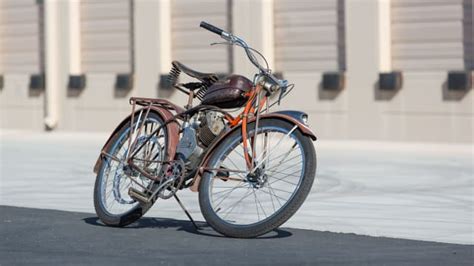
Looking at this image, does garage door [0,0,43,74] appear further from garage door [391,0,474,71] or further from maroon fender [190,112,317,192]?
maroon fender [190,112,317,192]

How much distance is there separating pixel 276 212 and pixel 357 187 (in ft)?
15.6

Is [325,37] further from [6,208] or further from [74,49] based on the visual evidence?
[6,208]

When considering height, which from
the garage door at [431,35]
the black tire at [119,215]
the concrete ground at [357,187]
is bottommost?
the concrete ground at [357,187]

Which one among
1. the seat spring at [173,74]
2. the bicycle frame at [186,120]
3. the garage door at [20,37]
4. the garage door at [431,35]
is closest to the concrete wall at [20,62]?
the garage door at [20,37]

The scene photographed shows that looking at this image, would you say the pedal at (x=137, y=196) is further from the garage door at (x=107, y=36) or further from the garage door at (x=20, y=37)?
the garage door at (x=20, y=37)

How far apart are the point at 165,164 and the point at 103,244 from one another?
774mm

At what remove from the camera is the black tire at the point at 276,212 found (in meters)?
8.27

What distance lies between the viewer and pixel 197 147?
8.98 metres

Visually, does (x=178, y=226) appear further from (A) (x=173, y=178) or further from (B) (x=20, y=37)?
(B) (x=20, y=37)

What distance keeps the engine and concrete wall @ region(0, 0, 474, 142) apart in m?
9.40

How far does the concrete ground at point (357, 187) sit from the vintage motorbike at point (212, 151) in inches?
22.8

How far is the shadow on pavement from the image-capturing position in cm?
895

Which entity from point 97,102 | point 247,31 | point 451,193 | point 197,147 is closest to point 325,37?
point 247,31

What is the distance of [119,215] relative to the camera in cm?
923
